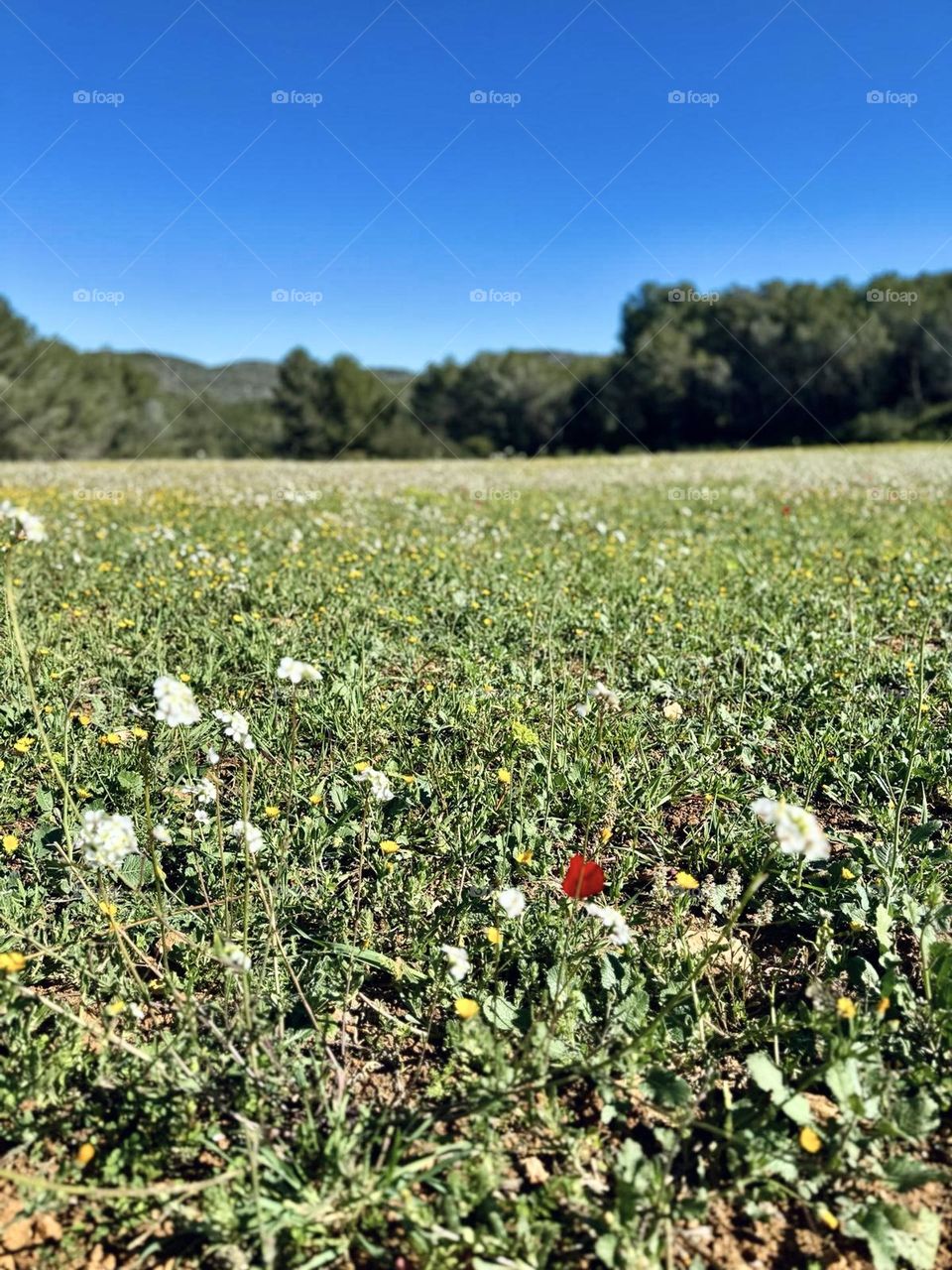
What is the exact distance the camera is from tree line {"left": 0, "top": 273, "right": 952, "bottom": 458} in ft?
170

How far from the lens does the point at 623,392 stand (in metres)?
59.1

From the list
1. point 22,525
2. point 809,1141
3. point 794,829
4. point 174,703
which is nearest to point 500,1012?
point 809,1141

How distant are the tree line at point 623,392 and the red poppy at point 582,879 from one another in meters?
50.8

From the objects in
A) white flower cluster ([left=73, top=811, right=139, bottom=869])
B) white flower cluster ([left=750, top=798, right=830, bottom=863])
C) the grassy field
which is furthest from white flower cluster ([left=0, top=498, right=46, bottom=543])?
white flower cluster ([left=750, top=798, right=830, bottom=863])

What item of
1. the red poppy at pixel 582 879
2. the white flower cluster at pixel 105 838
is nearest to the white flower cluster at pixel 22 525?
the white flower cluster at pixel 105 838

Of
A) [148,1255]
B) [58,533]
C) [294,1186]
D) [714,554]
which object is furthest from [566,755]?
[58,533]

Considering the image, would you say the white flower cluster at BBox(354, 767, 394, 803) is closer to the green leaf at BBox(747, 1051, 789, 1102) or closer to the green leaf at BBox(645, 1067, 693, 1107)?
the green leaf at BBox(645, 1067, 693, 1107)

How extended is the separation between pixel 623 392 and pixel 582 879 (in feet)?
199

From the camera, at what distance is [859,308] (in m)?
56.0

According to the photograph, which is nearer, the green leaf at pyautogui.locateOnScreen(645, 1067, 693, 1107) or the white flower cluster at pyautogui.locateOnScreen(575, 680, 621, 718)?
the green leaf at pyautogui.locateOnScreen(645, 1067, 693, 1107)

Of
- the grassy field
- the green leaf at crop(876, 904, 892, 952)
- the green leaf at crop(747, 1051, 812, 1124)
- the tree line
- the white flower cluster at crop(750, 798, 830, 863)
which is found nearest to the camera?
the white flower cluster at crop(750, 798, 830, 863)

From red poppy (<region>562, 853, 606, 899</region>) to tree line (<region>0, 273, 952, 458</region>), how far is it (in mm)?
50838

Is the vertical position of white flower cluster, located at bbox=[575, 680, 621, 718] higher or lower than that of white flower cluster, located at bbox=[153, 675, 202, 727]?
lower

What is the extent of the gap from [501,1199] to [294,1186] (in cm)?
48
